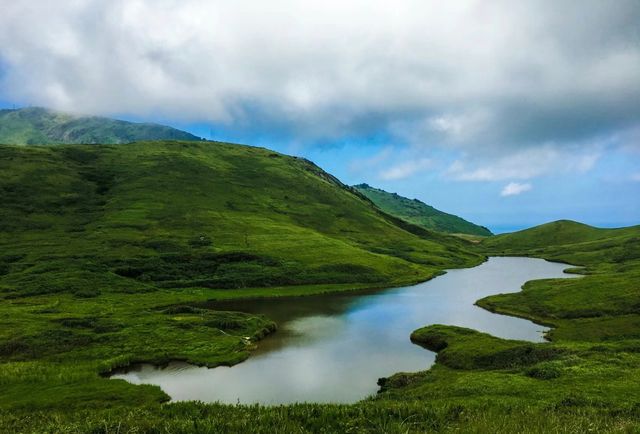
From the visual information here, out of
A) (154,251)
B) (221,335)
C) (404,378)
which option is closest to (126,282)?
(154,251)

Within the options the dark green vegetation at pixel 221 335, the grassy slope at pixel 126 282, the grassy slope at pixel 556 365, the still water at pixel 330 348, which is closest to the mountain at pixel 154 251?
the grassy slope at pixel 126 282

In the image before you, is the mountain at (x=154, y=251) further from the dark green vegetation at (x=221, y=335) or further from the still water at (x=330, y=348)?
the still water at (x=330, y=348)

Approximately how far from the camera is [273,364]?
191 ft

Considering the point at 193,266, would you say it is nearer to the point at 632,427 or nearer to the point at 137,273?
the point at 137,273

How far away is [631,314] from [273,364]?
213 feet

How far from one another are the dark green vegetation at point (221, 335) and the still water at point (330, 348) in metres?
3.71

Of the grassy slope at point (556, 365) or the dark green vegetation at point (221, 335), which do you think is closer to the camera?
the dark green vegetation at point (221, 335)

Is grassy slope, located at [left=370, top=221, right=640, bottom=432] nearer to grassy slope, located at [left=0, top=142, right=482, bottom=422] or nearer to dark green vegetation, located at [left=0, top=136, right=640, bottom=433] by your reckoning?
dark green vegetation, located at [left=0, top=136, right=640, bottom=433]

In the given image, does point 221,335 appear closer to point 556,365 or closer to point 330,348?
point 330,348

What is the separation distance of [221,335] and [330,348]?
19.3 metres

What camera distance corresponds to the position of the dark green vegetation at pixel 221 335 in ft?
75.3

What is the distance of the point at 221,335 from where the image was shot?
70.8 m

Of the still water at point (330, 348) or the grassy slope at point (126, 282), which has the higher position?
the grassy slope at point (126, 282)

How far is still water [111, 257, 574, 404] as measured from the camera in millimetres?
47938
